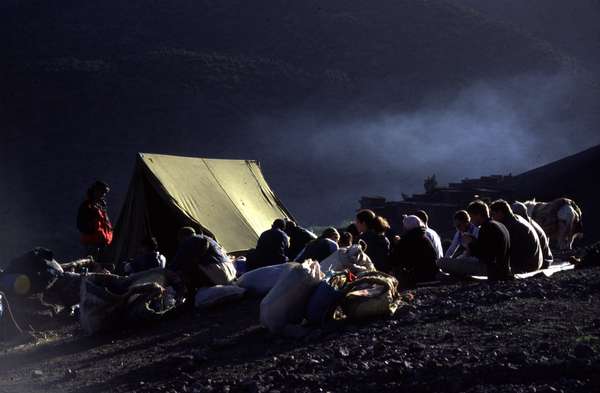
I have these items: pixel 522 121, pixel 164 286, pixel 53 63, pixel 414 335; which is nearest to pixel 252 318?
pixel 164 286

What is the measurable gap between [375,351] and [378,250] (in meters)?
3.32

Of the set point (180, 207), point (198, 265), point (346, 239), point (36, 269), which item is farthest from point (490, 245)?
point (180, 207)

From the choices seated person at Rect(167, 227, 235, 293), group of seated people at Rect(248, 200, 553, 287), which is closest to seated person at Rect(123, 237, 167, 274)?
seated person at Rect(167, 227, 235, 293)

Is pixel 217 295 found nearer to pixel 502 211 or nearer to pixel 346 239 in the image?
pixel 346 239

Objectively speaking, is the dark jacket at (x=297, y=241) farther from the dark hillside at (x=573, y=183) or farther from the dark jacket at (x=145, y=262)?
the dark hillside at (x=573, y=183)

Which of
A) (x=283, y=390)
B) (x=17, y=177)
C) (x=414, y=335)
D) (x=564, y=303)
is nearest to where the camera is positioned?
(x=283, y=390)

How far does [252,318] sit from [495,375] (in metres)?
3.23

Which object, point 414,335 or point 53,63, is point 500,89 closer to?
point 53,63

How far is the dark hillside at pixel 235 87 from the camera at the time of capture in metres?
32.3

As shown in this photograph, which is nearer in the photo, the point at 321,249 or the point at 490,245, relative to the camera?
the point at 490,245

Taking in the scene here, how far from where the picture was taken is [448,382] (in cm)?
419

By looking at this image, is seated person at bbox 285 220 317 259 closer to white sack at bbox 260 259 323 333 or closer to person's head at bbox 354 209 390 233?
person's head at bbox 354 209 390 233

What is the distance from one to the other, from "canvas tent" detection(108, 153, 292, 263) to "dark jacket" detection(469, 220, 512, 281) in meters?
4.70

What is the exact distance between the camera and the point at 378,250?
8273mm
